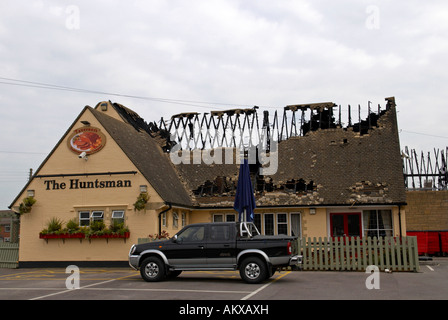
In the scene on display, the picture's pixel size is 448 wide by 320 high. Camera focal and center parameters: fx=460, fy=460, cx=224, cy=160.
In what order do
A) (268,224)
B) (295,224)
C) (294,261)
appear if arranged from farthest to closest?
(268,224)
(295,224)
(294,261)

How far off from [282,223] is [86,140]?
1057 cm

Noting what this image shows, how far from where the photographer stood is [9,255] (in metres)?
22.2

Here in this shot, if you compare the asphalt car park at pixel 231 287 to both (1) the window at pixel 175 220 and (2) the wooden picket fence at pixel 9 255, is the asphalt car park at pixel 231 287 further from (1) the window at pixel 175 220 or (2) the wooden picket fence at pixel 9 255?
(1) the window at pixel 175 220

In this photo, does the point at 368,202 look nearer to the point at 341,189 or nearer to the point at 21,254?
the point at 341,189

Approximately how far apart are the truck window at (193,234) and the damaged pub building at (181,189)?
531 centimetres

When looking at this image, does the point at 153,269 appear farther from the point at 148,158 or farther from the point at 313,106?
the point at 313,106

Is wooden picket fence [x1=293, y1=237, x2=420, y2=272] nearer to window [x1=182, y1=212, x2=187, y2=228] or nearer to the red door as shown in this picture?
the red door

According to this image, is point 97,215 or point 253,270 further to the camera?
point 97,215

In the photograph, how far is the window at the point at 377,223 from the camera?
72.5 feet

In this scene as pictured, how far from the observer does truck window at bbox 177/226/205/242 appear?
574 inches

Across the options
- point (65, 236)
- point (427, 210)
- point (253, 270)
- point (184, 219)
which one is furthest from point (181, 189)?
point (427, 210)

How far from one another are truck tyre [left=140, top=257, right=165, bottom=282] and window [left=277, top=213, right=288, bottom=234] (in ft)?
33.1

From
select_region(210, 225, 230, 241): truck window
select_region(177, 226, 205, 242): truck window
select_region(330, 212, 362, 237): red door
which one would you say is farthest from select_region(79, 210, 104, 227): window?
select_region(330, 212, 362, 237): red door
